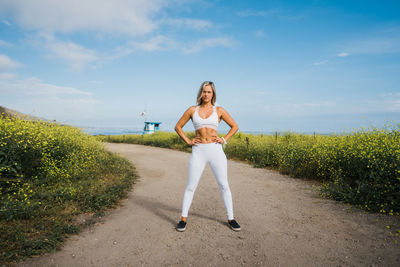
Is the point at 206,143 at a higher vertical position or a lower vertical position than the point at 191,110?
lower

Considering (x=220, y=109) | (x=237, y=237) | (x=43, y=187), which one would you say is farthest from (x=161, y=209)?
(x=43, y=187)

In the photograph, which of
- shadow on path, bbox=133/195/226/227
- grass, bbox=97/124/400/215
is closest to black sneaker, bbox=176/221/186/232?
shadow on path, bbox=133/195/226/227

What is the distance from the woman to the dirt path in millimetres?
414

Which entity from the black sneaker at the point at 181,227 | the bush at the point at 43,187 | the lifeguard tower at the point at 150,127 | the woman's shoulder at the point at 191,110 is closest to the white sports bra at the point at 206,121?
the woman's shoulder at the point at 191,110

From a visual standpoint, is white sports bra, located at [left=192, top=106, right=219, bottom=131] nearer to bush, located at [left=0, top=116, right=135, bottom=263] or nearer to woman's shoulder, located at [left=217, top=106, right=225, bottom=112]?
woman's shoulder, located at [left=217, top=106, right=225, bottom=112]

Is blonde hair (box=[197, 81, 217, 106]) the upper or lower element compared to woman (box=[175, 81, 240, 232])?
upper

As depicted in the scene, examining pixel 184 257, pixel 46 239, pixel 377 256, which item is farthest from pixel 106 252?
pixel 377 256

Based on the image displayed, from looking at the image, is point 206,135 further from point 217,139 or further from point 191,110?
point 191,110

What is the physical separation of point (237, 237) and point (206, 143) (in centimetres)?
153

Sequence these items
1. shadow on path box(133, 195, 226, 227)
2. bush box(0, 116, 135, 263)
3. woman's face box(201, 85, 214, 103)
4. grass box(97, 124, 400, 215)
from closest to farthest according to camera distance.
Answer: bush box(0, 116, 135, 263) → woman's face box(201, 85, 214, 103) → shadow on path box(133, 195, 226, 227) → grass box(97, 124, 400, 215)

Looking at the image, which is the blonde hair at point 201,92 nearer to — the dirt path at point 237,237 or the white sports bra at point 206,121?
the white sports bra at point 206,121

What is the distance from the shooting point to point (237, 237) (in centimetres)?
349

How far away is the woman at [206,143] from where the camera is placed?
11.8ft

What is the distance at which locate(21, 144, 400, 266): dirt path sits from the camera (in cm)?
291
